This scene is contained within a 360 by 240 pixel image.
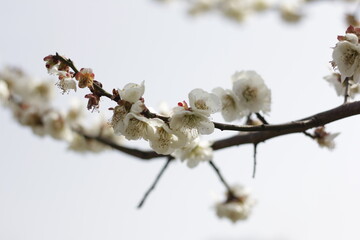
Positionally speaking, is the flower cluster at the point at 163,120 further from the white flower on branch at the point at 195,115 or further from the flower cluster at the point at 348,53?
the flower cluster at the point at 348,53

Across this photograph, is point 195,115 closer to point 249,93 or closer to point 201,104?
point 201,104

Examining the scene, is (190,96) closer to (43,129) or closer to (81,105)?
(43,129)

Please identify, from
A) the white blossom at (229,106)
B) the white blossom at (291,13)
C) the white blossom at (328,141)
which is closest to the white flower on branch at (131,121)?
the white blossom at (229,106)

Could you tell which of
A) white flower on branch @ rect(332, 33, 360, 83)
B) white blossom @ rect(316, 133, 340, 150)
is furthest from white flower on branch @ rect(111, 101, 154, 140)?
white blossom @ rect(316, 133, 340, 150)

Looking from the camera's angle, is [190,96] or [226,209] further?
[226,209]

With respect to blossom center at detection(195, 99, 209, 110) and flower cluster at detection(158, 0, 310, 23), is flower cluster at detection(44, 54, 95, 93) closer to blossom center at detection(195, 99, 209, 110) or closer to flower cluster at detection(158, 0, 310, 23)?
blossom center at detection(195, 99, 209, 110)

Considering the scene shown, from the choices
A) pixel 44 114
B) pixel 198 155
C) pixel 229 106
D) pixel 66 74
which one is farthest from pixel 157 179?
pixel 44 114

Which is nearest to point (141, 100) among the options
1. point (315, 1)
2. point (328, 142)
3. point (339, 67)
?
point (339, 67)
